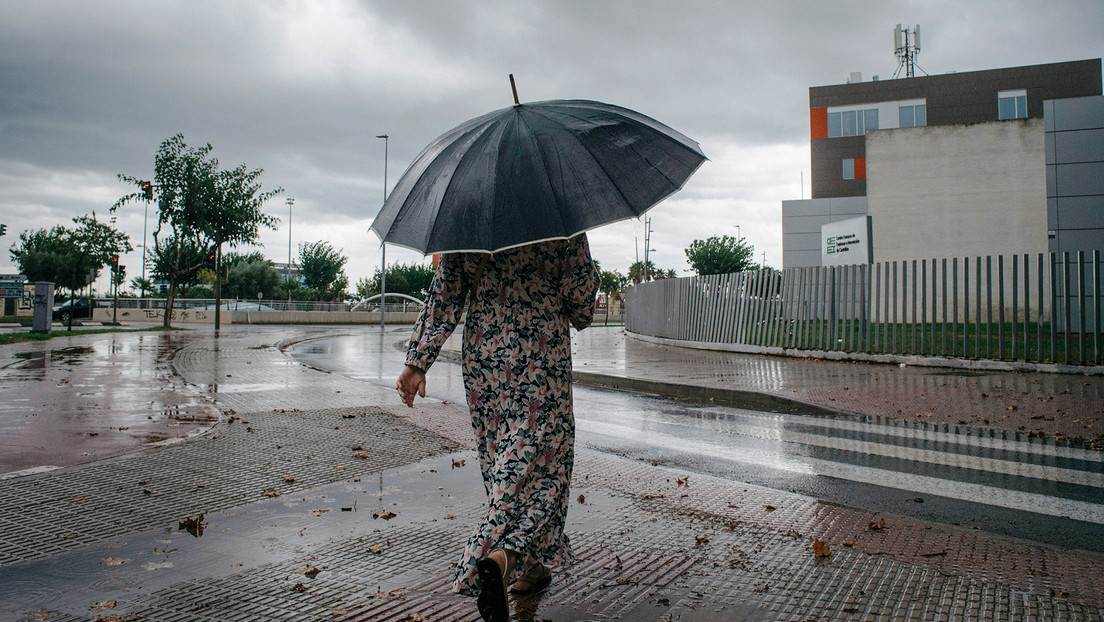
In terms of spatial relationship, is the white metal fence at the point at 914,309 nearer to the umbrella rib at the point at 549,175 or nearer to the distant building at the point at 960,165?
the distant building at the point at 960,165

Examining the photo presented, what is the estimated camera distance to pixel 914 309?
1326cm

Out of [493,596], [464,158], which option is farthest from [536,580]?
[464,158]

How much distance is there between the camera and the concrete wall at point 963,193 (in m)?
27.4

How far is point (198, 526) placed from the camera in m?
3.96

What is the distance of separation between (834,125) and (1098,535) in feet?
153

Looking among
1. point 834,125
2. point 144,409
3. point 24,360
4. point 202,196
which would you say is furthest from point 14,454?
point 834,125

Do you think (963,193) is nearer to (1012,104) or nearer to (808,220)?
(808,220)

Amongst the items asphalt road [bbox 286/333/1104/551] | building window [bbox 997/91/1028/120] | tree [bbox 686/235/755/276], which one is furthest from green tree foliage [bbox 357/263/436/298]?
asphalt road [bbox 286/333/1104/551]

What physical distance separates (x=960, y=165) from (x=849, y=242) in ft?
39.7

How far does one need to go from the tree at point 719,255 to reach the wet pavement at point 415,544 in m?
50.6

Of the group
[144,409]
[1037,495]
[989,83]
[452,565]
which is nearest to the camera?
[452,565]

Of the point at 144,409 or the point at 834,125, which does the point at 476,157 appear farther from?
the point at 834,125

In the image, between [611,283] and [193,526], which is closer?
[193,526]

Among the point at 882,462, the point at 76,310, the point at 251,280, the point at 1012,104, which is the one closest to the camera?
the point at 882,462
